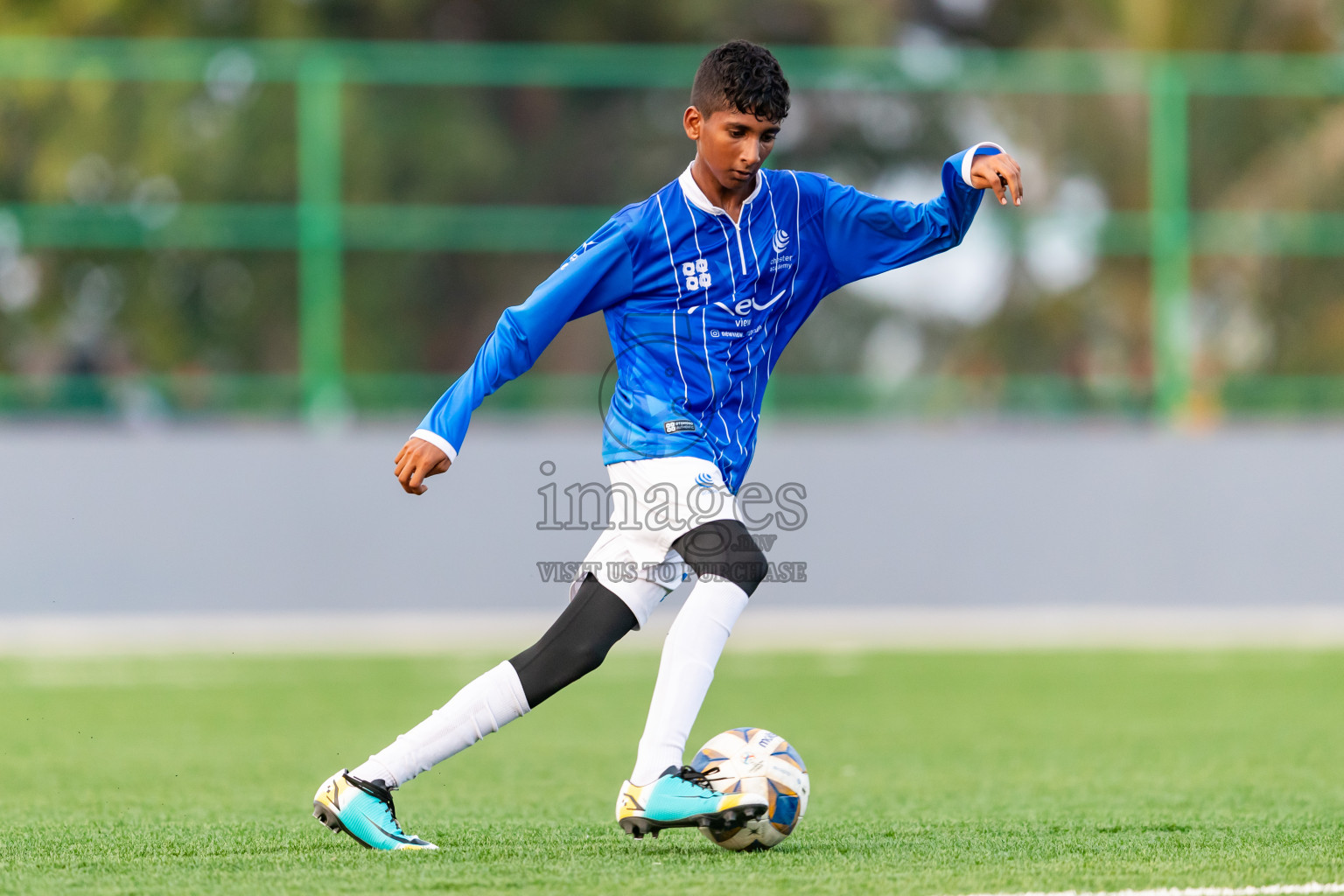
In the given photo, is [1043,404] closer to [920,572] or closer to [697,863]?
[920,572]

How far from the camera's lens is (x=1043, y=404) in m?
13.9

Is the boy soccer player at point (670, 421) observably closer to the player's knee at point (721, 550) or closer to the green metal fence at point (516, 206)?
the player's knee at point (721, 550)

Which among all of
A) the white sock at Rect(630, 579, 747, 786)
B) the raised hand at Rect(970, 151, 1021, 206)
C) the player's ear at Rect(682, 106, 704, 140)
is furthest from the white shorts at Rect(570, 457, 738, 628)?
the raised hand at Rect(970, 151, 1021, 206)

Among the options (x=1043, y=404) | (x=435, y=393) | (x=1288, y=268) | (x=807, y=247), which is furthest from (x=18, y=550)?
(x=1288, y=268)

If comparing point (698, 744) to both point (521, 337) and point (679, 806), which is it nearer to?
point (679, 806)

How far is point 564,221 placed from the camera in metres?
13.8

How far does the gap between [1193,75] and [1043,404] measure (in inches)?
128

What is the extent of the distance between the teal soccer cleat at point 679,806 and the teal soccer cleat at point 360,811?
63 centimetres

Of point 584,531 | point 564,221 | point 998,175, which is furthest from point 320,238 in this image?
point 998,175

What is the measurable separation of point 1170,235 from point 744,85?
34.8 ft

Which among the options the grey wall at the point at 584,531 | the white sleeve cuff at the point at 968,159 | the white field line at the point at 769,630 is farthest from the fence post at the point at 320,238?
the white sleeve cuff at the point at 968,159

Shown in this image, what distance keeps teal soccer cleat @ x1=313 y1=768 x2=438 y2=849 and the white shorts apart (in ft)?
2.46

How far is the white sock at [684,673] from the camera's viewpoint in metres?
4.40

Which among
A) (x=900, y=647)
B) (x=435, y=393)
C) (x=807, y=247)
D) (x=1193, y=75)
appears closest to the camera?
Answer: (x=807, y=247)
